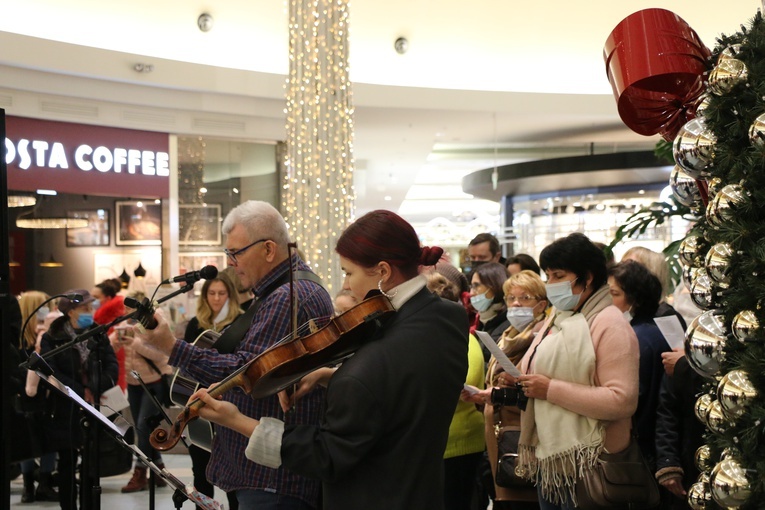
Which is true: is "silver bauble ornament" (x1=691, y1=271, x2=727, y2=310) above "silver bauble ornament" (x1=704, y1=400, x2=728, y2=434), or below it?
above

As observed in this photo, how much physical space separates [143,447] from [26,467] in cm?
88

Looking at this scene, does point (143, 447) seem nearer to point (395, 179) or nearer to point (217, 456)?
point (217, 456)

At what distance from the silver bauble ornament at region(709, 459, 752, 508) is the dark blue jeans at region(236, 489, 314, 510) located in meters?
1.40

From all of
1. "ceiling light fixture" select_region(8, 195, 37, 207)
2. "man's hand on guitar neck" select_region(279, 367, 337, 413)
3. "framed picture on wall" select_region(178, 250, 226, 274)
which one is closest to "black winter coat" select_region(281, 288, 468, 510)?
"man's hand on guitar neck" select_region(279, 367, 337, 413)

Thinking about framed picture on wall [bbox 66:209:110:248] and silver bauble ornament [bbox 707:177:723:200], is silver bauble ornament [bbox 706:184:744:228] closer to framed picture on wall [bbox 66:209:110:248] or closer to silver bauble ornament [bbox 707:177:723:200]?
silver bauble ornament [bbox 707:177:723:200]

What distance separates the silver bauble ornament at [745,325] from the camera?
1.62 m

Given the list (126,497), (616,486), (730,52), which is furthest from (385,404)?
(126,497)

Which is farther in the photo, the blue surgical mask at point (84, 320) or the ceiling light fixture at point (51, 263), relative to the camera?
the ceiling light fixture at point (51, 263)

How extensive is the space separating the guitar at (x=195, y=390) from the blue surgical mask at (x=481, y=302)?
84.7 inches

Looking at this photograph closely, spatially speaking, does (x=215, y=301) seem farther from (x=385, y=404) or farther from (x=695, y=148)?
(x=695, y=148)

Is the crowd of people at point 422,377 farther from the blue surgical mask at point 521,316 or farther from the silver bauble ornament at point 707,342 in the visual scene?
the silver bauble ornament at point 707,342

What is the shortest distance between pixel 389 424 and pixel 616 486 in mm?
1412

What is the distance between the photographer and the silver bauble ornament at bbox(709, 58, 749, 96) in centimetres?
167

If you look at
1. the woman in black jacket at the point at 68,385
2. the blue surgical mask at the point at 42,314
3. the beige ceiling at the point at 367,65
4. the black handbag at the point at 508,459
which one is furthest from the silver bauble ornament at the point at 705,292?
the beige ceiling at the point at 367,65
